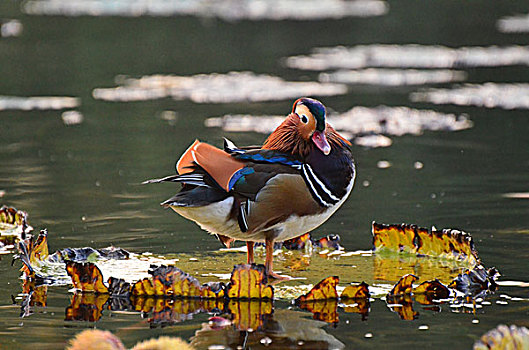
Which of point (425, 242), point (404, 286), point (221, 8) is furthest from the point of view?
point (221, 8)

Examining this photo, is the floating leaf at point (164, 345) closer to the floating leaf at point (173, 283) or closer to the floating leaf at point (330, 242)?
the floating leaf at point (173, 283)

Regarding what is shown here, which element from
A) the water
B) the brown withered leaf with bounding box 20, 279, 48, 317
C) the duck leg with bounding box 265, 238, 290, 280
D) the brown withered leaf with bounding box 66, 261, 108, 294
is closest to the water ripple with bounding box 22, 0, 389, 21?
the water

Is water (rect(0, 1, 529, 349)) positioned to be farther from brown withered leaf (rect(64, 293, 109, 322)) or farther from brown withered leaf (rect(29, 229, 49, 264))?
brown withered leaf (rect(29, 229, 49, 264))

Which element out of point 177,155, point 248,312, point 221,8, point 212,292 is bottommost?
point 248,312

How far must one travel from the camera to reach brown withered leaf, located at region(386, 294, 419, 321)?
21.5 feet

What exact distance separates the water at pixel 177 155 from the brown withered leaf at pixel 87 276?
0.67ft

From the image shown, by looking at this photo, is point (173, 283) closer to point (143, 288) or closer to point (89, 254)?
point (143, 288)

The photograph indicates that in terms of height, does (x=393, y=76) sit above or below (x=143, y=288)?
above

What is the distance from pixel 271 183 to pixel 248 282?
2.62ft

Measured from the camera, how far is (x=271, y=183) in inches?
285

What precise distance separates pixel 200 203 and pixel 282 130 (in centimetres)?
95

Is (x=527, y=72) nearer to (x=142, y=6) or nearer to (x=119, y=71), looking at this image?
(x=119, y=71)

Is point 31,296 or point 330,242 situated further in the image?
point 330,242

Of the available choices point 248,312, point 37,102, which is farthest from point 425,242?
point 37,102
